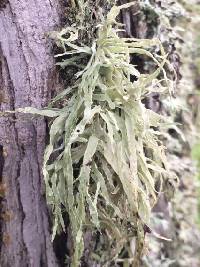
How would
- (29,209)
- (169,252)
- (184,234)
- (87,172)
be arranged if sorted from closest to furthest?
(87,172), (29,209), (169,252), (184,234)

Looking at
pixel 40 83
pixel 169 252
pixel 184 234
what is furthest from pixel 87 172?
pixel 184 234

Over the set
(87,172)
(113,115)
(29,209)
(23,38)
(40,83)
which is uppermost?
(23,38)

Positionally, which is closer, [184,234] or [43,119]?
[43,119]

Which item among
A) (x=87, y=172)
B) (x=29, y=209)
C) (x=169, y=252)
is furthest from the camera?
(x=169, y=252)

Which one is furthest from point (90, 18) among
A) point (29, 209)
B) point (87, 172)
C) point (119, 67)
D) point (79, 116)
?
point (29, 209)

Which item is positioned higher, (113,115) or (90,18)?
(90,18)

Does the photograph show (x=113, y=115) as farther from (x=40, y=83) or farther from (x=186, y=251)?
(x=186, y=251)
